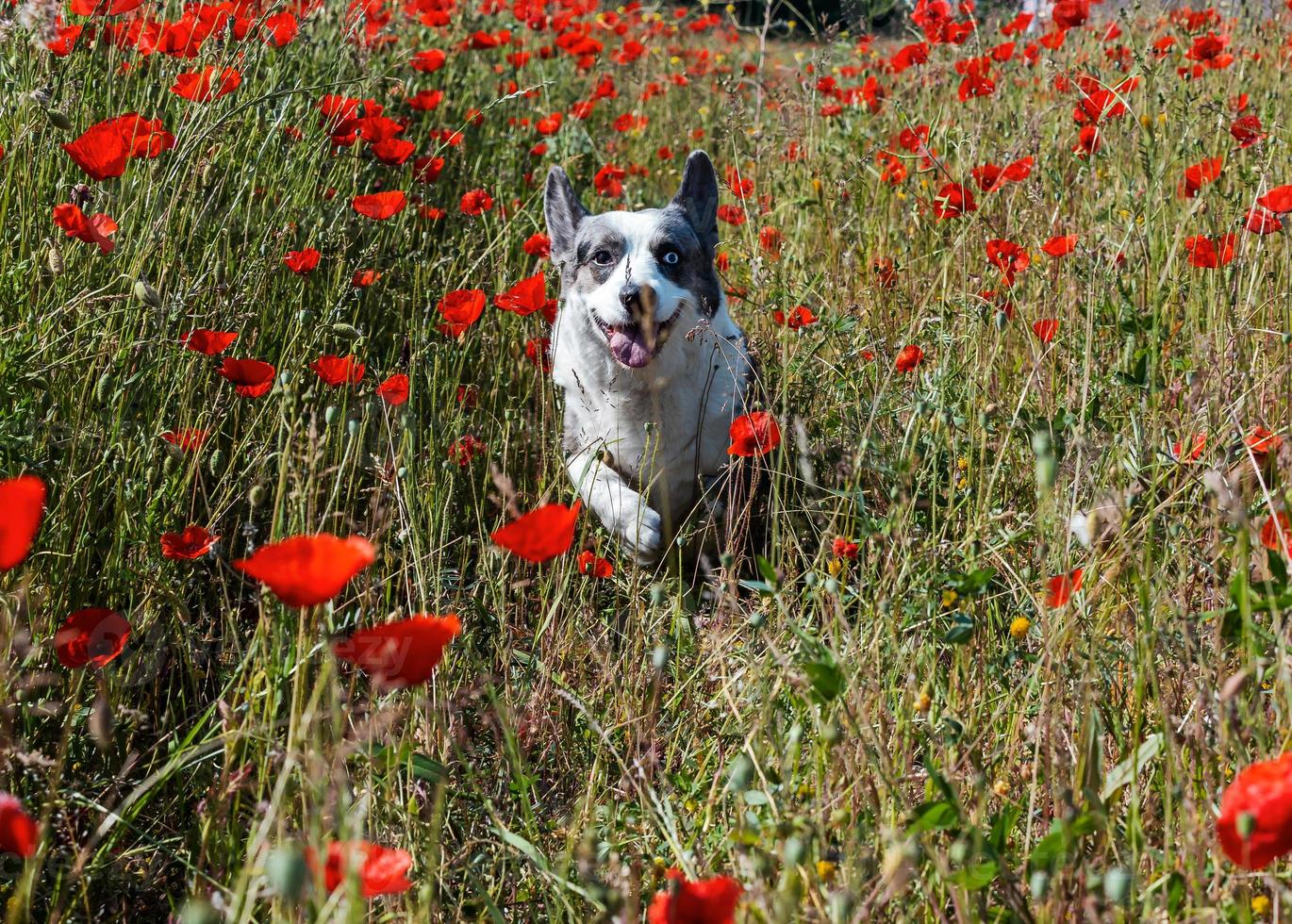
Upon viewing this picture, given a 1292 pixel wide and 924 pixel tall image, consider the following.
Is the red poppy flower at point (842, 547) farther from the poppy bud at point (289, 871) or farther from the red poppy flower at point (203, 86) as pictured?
the red poppy flower at point (203, 86)

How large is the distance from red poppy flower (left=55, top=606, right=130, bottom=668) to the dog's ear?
2.51m

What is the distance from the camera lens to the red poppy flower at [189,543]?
6.35 feet

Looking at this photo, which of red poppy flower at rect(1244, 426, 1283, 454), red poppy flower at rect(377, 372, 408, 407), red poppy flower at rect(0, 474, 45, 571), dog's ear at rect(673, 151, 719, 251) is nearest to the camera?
red poppy flower at rect(0, 474, 45, 571)

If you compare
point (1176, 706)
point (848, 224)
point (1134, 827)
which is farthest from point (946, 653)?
point (848, 224)

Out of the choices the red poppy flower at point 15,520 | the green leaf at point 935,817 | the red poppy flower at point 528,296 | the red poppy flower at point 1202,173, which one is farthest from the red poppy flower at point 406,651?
the red poppy flower at point 1202,173

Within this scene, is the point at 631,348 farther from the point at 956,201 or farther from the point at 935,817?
the point at 935,817

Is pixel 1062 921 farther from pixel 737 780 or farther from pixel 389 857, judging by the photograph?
pixel 389 857

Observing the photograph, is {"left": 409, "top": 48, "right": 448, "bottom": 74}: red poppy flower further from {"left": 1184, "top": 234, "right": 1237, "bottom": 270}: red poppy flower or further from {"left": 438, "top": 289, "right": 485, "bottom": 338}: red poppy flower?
{"left": 1184, "top": 234, "right": 1237, "bottom": 270}: red poppy flower

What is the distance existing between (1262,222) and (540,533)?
6.50 feet

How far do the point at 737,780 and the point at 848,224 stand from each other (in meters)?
2.99

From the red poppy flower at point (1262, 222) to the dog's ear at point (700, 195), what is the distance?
1.59m

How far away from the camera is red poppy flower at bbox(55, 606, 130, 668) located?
1601mm

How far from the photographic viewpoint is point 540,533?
1.32 metres

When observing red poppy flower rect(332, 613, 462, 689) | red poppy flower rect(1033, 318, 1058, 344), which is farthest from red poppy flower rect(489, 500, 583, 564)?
red poppy flower rect(1033, 318, 1058, 344)
